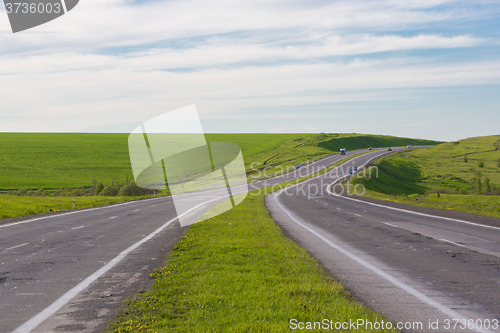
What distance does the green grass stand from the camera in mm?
4660

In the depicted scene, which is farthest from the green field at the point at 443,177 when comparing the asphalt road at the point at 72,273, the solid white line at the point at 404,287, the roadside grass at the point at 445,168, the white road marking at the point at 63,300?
the white road marking at the point at 63,300

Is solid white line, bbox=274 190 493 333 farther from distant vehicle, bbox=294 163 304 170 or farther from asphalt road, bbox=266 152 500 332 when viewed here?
distant vehicle, bbox=294 163 304 170

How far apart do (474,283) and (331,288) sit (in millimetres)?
2956

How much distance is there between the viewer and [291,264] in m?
8.04

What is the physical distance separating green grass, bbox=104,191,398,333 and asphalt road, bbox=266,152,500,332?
62 cm

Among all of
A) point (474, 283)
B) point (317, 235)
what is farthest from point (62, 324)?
point (317, 235)

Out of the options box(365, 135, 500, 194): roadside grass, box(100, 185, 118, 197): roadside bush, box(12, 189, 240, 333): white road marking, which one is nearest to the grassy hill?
box(100, 185, 118, 197): roadside bush

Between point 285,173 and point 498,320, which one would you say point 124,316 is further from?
point 285,173

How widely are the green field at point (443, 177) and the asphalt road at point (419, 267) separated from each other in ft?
31.6

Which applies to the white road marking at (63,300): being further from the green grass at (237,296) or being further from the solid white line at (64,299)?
the green grass at (237,296)

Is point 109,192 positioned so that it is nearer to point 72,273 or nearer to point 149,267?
point 72,273

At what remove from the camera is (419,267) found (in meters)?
8.28

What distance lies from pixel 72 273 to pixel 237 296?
4207mm

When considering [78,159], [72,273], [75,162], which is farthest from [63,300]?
[78,159]
